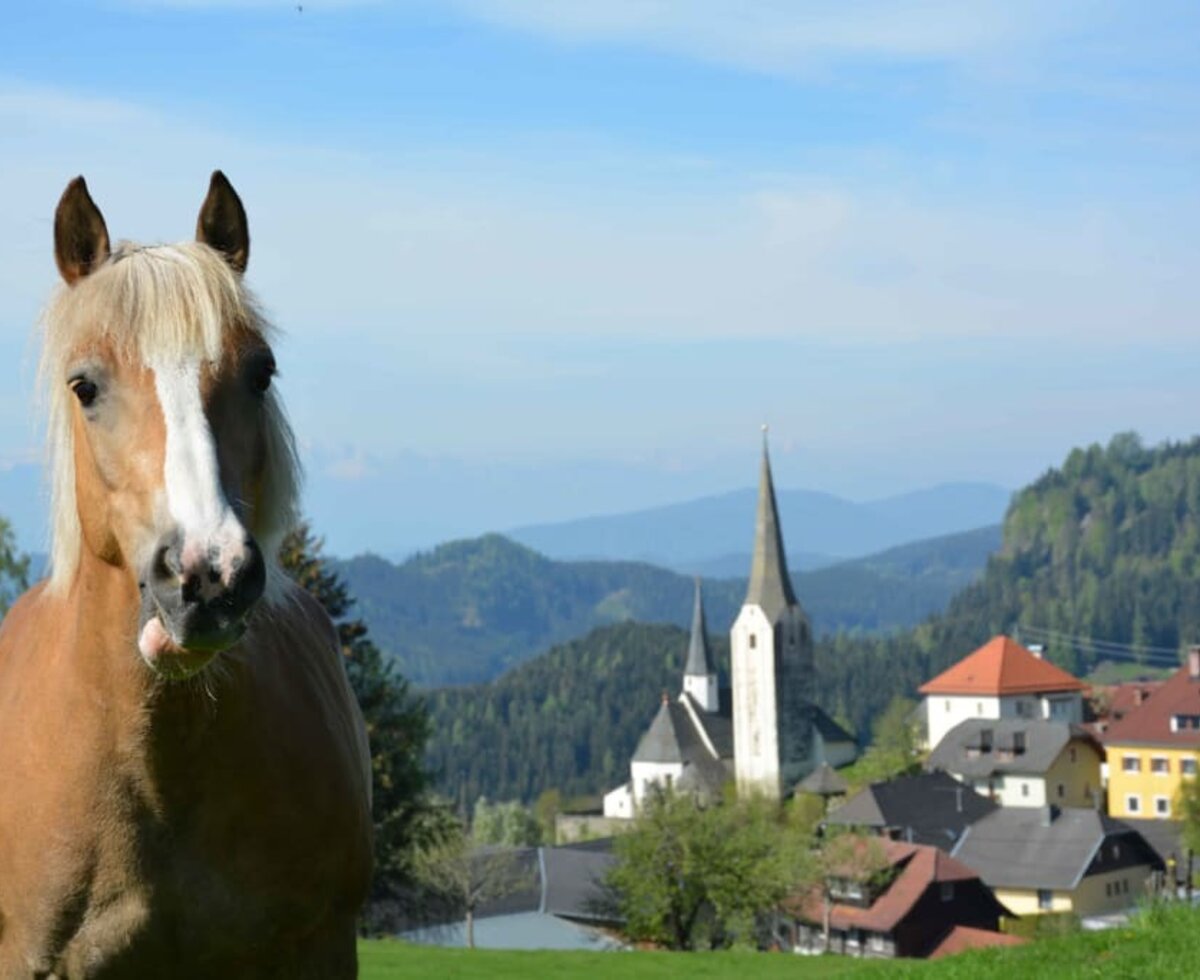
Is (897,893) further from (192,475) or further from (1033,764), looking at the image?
(192,475)

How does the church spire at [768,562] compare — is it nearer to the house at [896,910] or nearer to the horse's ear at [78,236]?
the house at [896,910]

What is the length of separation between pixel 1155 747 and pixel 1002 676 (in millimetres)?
18835


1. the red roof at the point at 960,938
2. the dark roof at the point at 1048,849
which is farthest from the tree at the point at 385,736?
the dark roof at the point at 1048,849

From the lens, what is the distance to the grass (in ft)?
31.8

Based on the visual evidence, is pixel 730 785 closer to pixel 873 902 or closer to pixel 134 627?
pixel 873 902

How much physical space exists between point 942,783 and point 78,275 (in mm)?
74196

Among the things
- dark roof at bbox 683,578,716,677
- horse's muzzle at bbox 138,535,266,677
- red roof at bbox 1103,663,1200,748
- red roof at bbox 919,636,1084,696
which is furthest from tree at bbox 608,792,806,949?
dark roof at bbox 683,578,716,677

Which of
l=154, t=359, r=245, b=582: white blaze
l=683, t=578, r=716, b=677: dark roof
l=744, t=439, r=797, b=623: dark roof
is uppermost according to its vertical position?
l=744, t=439, r=797, b=623: dark roof

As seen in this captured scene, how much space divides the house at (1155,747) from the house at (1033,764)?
67.4 inches

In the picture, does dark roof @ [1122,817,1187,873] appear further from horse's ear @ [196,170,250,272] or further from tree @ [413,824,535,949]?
horse's ear @ [196,170,250,272]

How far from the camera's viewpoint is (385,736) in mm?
26734

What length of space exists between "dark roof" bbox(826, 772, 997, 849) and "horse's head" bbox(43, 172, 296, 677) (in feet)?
197

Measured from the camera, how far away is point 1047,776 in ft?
263

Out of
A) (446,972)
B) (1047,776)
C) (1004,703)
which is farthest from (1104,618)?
(446,972)
